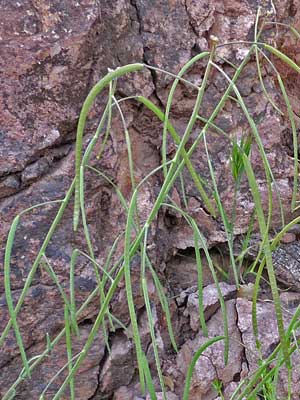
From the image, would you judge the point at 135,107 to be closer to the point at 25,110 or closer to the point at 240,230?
the point at 25,110

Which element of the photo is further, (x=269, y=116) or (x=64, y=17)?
(x=269, y=116)

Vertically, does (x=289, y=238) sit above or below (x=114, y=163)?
below

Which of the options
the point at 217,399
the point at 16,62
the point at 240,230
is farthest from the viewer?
the point at 240,230

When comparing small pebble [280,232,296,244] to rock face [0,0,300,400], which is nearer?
rock face [0,0,300,400]

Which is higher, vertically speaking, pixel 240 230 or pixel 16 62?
pixel 16 62

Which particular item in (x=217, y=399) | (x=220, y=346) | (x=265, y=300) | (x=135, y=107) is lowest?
(x=217, y=399)

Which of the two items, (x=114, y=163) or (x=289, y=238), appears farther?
(x=289, y=238)

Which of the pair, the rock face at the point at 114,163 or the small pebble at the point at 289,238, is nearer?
the rock face at the point at 114,163

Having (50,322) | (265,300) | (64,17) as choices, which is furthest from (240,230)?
(64,17)
